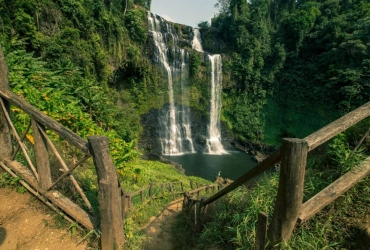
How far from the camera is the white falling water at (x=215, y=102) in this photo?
2314cm

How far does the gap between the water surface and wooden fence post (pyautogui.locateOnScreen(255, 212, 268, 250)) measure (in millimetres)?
14561

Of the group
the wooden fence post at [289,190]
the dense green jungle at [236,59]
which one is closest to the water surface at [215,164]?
the dense green jungle at [236,59]

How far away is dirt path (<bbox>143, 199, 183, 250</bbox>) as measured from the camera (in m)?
4.14

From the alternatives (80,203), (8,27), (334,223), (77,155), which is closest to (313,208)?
(334,223)

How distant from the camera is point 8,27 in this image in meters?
11.1

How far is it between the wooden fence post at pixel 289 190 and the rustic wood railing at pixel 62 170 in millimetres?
1399

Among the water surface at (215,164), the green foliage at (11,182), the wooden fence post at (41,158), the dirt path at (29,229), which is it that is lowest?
the water surface at (215,164)

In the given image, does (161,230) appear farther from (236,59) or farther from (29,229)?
(236,59)

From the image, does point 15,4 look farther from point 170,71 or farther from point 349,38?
point 349,38

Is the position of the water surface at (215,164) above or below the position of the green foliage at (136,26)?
below

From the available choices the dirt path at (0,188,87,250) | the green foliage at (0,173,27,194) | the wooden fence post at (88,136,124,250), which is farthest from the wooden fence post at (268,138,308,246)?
the green foliage at (0,173,27,194)

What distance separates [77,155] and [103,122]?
150 inches

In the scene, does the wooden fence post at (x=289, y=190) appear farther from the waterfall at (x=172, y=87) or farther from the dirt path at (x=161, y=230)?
the waterfall at (x=172, y=87)

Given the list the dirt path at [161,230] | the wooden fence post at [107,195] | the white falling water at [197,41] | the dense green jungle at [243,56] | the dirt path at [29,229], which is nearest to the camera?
the wooden fence post at [107,195]
